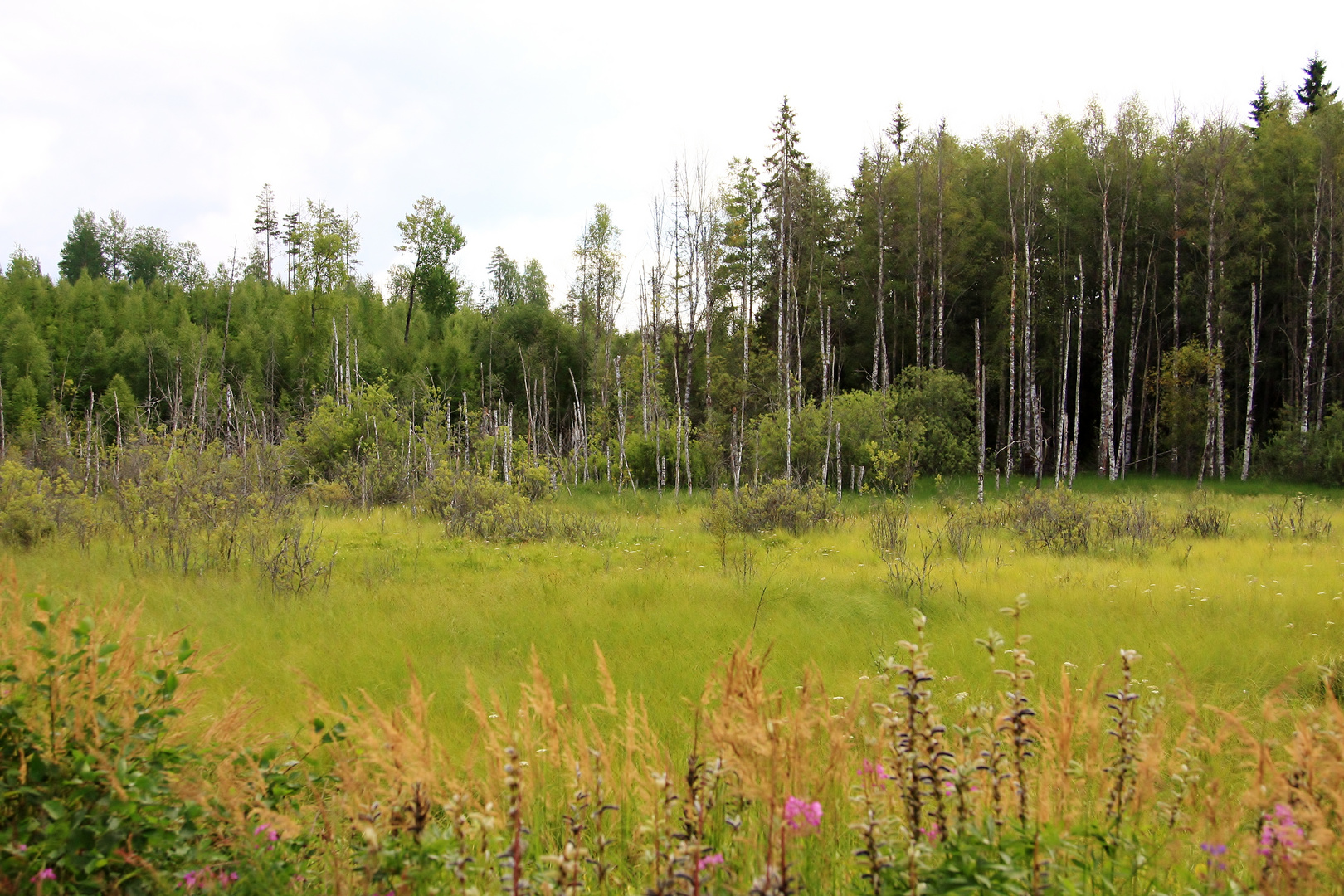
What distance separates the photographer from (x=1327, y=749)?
238 centimetres

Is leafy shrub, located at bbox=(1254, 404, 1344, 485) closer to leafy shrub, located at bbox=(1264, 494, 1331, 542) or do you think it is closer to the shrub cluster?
leafy shrub, located at bbox=(1264, 494, 1331, 542)

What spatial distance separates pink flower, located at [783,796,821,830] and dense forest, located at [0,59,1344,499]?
1149 centimetres

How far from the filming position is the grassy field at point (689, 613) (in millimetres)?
5359

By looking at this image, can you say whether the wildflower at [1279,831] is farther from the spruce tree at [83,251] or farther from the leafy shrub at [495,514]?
the spruce tree at [83,251]

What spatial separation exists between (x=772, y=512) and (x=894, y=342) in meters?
18.8

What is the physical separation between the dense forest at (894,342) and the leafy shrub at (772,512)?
19.2 inches

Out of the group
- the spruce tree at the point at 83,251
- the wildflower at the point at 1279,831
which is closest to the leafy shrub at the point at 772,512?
the wildflower at the point at 1279,831

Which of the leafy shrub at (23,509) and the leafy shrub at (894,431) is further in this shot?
the leafy shrub at (894,431)

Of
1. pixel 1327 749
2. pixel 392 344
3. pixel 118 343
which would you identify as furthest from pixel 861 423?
pixel 118 343

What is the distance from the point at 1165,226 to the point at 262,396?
3567 centimetres

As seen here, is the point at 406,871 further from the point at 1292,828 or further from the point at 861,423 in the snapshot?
the point at 861,423

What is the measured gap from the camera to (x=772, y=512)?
13141 millimetres

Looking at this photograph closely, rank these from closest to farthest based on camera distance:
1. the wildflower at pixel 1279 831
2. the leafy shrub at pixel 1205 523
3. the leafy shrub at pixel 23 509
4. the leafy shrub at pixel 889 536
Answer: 1. the wildflower at pixel 1279 831
2. the leafy shrub at pixel 23 509
3. the leafy shrub at pixel 889 536
4. the leafy shrub at pixel 1205 523

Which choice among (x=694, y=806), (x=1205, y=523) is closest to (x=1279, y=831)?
(x=694, y=806)
